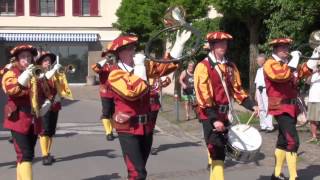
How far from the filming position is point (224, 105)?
274 inches

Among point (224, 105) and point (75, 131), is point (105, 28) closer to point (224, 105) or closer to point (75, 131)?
point (75, 131)

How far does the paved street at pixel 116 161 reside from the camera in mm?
9133

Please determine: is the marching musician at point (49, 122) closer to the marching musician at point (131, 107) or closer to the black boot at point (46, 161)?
the black boot at point (46, 161)

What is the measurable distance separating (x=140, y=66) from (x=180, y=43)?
550mm

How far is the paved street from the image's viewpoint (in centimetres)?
913

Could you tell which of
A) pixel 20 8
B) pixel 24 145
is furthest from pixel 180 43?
pixel 20 8

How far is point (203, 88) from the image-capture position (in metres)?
6.81

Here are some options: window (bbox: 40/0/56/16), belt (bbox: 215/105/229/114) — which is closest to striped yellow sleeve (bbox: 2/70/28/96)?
belt (bbox: 215/105/229/114)

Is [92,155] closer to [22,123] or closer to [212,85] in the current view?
[22,123]

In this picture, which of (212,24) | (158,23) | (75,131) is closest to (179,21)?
(75,131)

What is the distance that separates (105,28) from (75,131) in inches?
1078

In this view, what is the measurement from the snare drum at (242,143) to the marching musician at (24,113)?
243 cm

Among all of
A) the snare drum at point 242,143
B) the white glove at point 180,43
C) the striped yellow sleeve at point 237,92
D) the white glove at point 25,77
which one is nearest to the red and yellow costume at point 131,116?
the white glove at point 180,43

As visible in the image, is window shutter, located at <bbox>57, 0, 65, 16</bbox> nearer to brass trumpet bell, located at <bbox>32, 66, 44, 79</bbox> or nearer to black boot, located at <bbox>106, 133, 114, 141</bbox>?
black boot, located at <bbox>106, 133, 114, 141</bbox>
